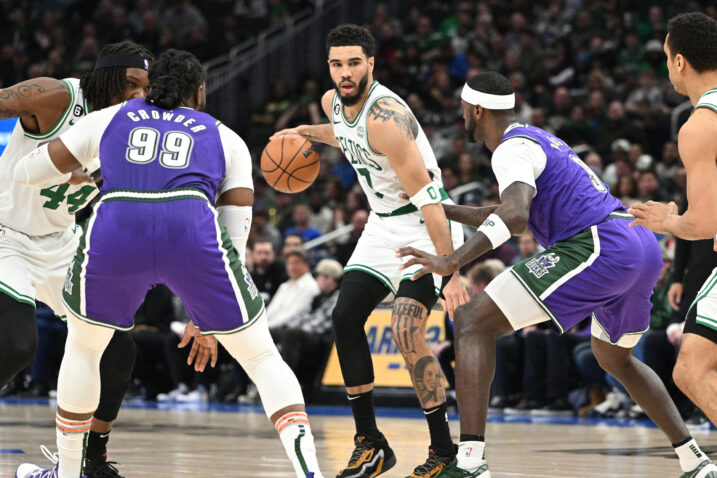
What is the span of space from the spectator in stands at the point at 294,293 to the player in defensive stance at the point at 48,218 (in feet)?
21.1

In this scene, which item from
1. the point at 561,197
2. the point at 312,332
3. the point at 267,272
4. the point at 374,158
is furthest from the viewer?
the point at 267,272

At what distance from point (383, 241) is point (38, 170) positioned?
2.04 metres

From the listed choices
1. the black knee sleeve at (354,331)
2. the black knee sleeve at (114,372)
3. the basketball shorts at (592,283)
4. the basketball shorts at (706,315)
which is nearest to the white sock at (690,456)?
the basketball shorts at (592,283)

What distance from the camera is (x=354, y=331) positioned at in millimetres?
5867

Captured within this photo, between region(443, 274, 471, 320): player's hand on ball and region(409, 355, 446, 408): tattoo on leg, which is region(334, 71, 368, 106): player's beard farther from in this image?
region(409, 355, 446, 408): tattoo on leg

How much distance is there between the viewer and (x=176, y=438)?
8.31m

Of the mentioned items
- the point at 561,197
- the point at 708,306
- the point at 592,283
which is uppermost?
the point at 561,197

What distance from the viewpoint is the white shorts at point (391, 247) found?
19.7 ft

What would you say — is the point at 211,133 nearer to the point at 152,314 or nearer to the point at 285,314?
the point at 285,314

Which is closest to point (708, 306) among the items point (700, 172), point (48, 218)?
point (700, 172)

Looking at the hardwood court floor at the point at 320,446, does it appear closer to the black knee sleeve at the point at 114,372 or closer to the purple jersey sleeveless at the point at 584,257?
the black knee sleeve at the point at 114,372

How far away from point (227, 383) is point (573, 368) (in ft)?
13.9

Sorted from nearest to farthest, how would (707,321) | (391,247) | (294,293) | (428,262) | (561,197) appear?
(707,321) < (428,262) < (561,197) < (391,247) < (294,293)

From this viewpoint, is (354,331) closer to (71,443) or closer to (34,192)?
(71,443)
